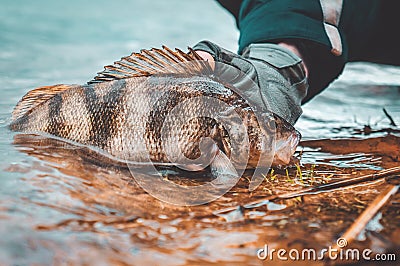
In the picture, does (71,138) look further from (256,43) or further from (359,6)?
(359,6)

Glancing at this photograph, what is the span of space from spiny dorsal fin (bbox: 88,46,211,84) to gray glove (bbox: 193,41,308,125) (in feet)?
0.65

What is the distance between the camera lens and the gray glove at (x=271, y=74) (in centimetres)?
227

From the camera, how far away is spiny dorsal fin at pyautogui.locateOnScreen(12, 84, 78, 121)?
2.45 m

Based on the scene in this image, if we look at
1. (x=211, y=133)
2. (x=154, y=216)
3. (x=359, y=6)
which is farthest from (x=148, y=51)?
(x=359, y=6)

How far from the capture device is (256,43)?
3.12 meters

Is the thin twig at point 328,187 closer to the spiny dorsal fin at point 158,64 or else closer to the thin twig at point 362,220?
the thin twig at point 362,220

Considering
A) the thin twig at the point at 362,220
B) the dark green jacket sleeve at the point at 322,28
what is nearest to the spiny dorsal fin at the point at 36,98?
the dark green jacket sleeve at the point at 322,28

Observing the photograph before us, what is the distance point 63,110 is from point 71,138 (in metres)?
0.16

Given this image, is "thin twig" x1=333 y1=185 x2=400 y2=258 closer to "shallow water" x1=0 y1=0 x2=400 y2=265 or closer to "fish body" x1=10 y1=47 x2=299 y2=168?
"shallow water" x1=0 y1=0 x2=400 y2=265

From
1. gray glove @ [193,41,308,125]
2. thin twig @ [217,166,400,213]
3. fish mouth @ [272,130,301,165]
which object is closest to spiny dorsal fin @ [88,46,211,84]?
gray glove @ [193,41,308,125]

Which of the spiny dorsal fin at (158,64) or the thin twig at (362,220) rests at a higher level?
the spiny dorsal fin at (158,64)

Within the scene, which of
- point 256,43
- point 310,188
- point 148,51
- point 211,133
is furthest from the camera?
point 256,43

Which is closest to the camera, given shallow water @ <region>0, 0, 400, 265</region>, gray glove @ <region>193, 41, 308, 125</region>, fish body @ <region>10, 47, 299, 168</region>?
shallow water @ <region>0, 0, 400, 265</region>

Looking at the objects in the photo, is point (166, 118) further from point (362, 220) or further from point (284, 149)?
point (362, 220)
